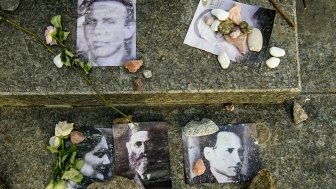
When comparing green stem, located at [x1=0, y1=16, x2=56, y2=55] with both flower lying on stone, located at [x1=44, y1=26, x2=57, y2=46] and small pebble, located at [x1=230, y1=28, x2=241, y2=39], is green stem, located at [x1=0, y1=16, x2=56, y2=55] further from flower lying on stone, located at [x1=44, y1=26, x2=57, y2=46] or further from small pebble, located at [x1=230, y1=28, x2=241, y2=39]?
small pebble, located at [x1=230, y1=28, x2=241, y2=39]

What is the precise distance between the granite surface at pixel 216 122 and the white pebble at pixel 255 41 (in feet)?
1.03

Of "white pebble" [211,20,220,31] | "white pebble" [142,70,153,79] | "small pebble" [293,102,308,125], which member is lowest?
"small pebble" [293,102,308,125]

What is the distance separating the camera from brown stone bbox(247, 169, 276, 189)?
2.31 metres

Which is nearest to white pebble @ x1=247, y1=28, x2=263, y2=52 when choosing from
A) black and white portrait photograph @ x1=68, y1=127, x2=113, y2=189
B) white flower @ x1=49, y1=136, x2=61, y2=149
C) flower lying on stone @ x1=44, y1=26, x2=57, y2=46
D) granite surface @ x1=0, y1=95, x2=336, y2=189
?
granite surface @ x1=0, y1=95, x2=336, y2=189

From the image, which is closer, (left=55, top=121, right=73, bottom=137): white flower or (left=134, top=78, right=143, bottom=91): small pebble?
(left=134, top=78, right=143, bottom=91): small pebble

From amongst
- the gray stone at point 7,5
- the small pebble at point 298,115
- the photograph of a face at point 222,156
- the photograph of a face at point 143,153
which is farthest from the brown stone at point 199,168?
the gray stone at point 7,5

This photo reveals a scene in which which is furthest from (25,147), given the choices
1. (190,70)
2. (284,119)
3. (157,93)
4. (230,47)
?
(284,119)

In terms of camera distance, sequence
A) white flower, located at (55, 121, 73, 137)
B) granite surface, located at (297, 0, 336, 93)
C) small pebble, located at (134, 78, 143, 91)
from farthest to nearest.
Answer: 1. granite surface, located at (297, 0, 336, 93)
2. white flower, located at (55, 121, 73, 137)
3. small pebble, located at (134, 78, 143, 91)

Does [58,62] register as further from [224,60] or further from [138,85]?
[224,60]

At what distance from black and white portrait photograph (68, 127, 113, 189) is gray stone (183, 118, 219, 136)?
0.38 m

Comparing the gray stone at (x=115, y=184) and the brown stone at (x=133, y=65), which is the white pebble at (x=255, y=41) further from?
the gray stone at (x=115, y=184)

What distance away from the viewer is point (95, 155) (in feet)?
7.88

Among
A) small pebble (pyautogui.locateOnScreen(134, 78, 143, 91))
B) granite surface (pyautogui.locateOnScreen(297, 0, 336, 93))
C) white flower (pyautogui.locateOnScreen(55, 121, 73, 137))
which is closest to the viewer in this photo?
small pebble (pyautogui.locateOnScreen(134, 78, 143, 91))

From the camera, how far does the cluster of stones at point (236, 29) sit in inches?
91.1
